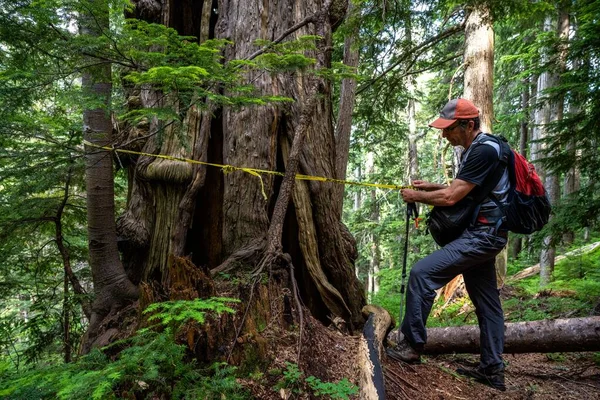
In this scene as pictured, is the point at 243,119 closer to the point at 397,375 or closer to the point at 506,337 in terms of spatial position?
the point at 397,375

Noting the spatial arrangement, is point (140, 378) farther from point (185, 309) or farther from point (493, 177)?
point (493, 177)

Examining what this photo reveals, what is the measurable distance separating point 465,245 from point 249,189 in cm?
225

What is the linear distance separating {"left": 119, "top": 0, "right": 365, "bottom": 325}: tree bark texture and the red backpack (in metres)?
1.75

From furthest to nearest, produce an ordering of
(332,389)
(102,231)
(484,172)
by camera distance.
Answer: (102,231) → (484,172) → (332,389)

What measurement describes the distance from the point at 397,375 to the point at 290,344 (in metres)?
0.98

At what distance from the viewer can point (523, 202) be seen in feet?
10.5

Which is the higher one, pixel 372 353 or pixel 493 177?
pixel 493 177

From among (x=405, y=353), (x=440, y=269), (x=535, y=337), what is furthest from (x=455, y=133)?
(x=535, y=337)

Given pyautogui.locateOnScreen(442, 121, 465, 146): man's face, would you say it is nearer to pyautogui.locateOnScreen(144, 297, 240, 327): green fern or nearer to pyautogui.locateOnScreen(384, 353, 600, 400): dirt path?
pyautogui.locateOnScreen(384, 353, 600, 400): dirt path

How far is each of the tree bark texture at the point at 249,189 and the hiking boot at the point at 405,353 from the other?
0.67 metres

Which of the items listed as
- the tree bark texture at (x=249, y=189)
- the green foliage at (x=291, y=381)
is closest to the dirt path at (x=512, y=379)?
the green foliage at (x=291, y=381)

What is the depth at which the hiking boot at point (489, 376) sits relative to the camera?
10.9 feet

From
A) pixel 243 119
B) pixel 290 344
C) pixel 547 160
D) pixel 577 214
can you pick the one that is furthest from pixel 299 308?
pixel 547 160

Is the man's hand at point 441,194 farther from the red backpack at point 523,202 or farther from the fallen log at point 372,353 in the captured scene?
the fallen log at point 372,353
